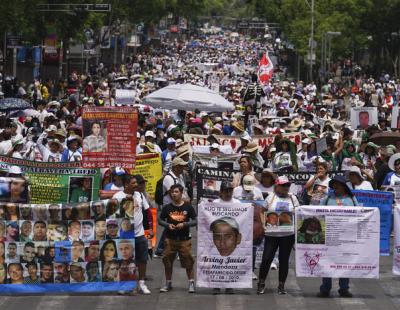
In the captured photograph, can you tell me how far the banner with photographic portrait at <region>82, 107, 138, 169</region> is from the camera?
19125 mm

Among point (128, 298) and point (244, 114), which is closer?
point (128, 298)

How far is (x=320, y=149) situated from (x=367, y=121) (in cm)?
927

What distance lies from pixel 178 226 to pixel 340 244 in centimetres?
183

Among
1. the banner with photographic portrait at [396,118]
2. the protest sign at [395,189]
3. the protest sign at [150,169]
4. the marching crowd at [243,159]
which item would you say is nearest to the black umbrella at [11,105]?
the marching crowd at [243,159]

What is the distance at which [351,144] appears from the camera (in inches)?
958

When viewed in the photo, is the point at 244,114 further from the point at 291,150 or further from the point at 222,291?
the point at 222,291

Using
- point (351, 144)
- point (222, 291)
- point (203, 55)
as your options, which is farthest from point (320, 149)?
point (203, 55)

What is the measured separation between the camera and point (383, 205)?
59.2 feet

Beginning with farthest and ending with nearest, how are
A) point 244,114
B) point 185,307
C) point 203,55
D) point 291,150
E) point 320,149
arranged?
point 203,55, point 244,114, point 320,149, point 291,150, point 185,307

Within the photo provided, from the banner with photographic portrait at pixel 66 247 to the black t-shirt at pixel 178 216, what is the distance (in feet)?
1.62

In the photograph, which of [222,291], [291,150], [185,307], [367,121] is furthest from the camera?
[367,121]

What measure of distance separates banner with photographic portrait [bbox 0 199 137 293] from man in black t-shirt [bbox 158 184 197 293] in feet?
1.62

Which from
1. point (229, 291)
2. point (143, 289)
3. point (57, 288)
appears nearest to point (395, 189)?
point (229, 291)

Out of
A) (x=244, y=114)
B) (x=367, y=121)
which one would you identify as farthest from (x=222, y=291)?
(x=244, y=114)
